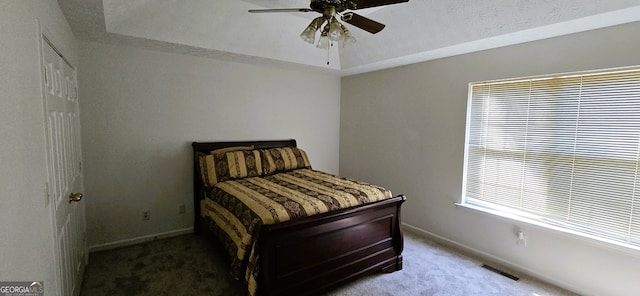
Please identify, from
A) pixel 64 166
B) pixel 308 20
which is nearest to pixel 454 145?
pixel 308 20

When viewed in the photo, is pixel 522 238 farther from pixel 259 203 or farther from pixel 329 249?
pixel 259 203

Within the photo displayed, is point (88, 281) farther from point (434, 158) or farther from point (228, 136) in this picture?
point (434, 158)

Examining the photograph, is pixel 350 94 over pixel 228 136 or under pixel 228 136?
over

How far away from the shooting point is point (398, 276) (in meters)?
2.68

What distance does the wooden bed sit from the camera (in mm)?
2072

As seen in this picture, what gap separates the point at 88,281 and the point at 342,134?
3648mm

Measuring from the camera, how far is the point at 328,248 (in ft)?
7.68

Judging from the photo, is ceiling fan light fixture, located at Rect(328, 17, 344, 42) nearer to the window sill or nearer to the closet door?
the closet door

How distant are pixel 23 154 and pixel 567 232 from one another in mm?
3629

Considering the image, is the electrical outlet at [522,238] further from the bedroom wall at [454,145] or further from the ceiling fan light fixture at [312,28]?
the ceiling fan light fixture at [312,28]

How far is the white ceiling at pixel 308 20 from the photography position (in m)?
2.15

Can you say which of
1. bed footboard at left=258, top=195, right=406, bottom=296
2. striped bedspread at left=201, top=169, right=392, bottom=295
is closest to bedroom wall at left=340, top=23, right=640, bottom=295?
bed footboard at left=258, top=195, right=406, bottom=296

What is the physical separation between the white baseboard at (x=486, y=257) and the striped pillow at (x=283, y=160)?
65.0 inches

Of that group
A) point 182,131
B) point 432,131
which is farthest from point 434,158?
point 182,131
